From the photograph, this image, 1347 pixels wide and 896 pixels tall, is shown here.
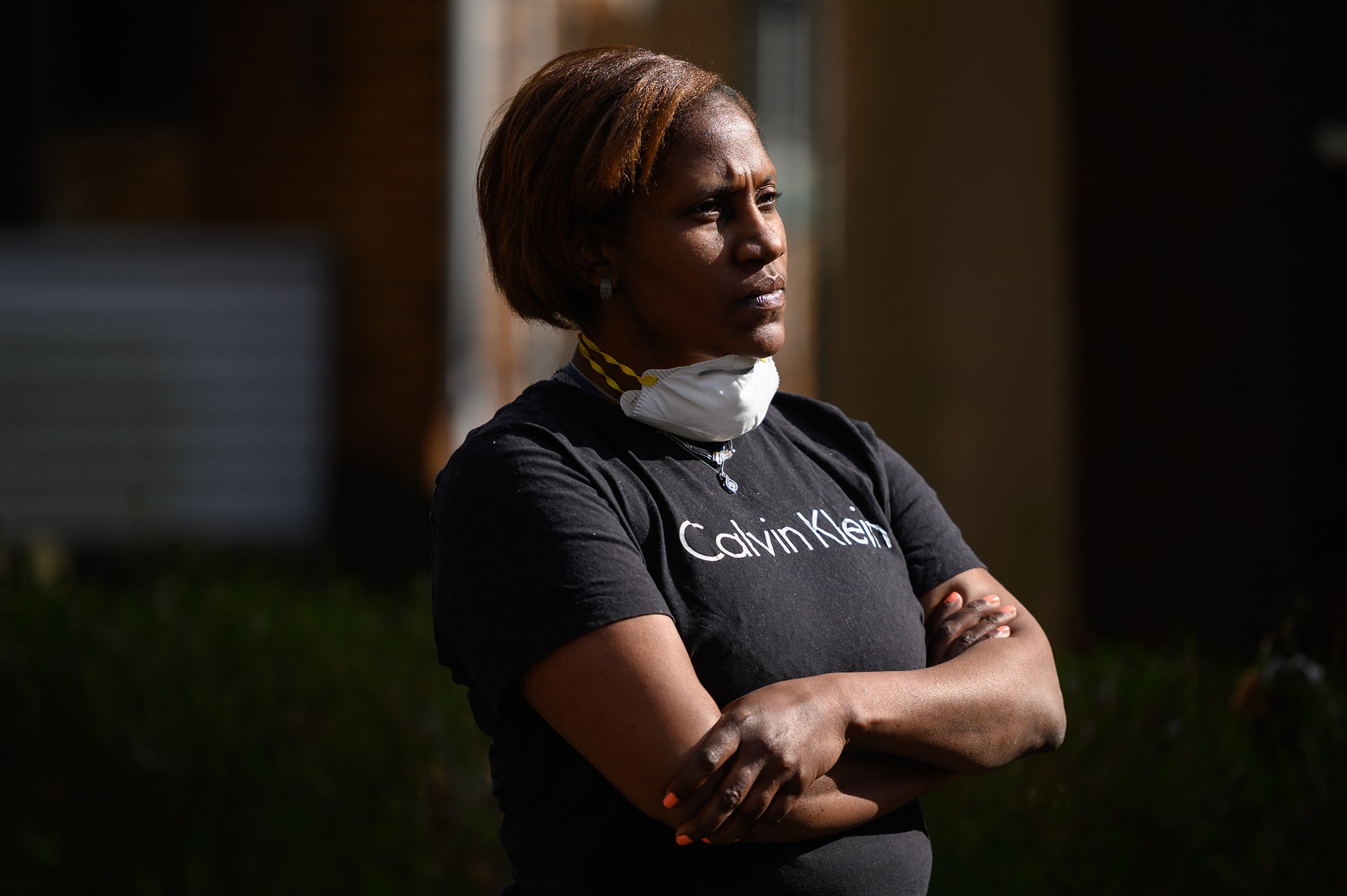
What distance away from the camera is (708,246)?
6.69ft

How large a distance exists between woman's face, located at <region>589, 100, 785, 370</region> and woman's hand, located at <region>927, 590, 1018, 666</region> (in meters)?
0.48

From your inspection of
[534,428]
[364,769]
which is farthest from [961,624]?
[364,769]

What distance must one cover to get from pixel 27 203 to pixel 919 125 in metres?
4.47

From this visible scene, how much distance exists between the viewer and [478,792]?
3.99 m

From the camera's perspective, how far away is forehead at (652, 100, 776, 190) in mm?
2031

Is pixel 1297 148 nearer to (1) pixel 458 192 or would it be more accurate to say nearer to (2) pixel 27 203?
(1) pixel 458 192

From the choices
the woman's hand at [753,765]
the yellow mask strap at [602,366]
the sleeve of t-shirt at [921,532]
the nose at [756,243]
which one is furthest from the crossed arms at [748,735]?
the nose at [756,243]

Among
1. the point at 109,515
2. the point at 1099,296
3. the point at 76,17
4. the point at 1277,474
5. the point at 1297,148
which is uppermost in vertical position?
the point at 76,17

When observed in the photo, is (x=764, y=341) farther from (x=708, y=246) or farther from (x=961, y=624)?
(x=961, y=624)

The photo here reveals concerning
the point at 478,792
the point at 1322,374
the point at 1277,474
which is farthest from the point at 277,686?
the point at 1322,374

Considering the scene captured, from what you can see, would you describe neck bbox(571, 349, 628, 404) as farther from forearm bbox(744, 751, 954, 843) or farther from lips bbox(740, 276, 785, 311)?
forearm bbox(744, 751, 954, 843)

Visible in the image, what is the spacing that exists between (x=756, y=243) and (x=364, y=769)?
2532 millimetres

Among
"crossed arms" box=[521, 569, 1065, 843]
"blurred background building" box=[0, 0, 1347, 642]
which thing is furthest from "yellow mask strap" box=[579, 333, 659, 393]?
"blurred background building" box=[0, 0, 1347, 642]

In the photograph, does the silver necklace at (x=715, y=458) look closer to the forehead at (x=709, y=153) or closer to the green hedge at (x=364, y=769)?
the forehead at (x=709, y=153)
